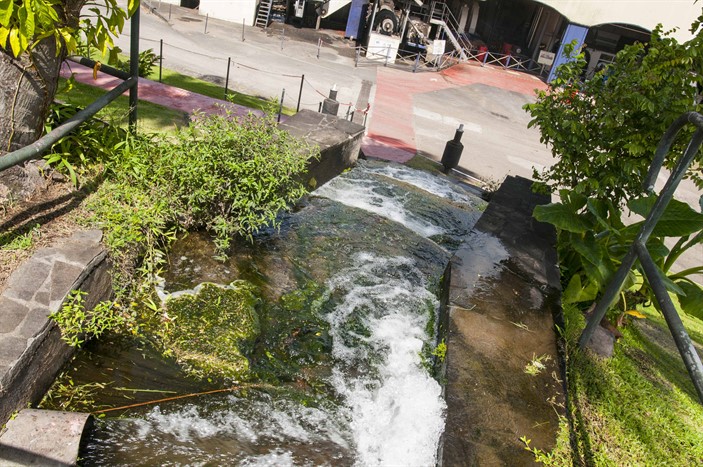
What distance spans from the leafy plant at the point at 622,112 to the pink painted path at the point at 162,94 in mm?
5648

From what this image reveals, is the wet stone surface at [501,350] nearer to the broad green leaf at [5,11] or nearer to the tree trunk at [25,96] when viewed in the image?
the tree trunk at [25,96]

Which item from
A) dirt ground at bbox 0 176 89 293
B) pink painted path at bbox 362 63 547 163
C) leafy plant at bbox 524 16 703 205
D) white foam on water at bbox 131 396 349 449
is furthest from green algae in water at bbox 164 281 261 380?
pink painted path at bbox 362 63 547 163

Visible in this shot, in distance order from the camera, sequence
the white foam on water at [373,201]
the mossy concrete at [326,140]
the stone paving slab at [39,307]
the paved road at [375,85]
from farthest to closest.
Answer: the paved road at [375,85] → the white foam on water at [373,201] → the mossy concrete at [326,140] → the stone paving slab at [39,307]

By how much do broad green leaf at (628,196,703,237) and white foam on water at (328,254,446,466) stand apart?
6.52ft

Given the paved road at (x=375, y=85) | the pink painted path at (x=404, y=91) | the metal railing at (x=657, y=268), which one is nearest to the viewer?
the metal railing at (x=657, y=268)

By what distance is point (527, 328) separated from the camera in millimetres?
4312

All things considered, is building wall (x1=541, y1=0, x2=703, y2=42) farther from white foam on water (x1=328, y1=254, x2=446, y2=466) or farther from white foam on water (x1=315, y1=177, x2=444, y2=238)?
white foam on water (x1=328, y1=254, x2=446, y2=466)

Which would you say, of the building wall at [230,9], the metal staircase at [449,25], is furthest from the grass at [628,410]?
the metal staircase at [449,25]

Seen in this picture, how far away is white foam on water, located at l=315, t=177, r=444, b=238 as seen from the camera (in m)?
7.05

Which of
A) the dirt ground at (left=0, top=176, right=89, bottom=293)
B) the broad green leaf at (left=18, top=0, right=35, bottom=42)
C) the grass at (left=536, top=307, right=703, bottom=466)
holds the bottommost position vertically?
the grass at (left=536, top=307, right=703, bottom=466)

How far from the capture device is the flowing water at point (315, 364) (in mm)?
3244

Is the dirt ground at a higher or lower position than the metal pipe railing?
lower

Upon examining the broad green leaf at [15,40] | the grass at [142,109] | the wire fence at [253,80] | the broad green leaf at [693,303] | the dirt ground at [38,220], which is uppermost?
the broad green leaf at [15,40]

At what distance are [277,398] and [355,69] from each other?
19.8 m
